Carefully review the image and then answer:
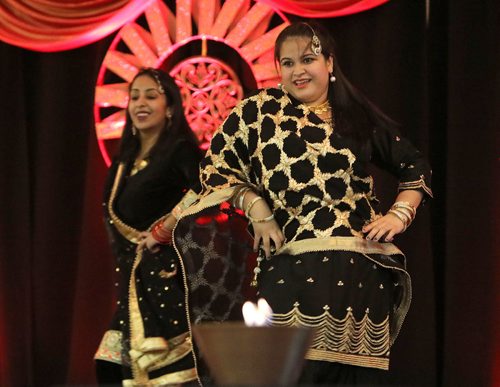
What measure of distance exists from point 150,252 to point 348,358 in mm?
1077

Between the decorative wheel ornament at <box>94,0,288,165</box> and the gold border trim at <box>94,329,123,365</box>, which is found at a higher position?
the decorative wheel ornament at <box>94,0,288,165</box>

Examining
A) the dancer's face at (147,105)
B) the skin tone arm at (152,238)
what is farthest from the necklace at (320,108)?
the dancer's face at (147,105)

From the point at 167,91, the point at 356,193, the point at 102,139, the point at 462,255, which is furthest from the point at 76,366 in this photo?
the point at 356,193

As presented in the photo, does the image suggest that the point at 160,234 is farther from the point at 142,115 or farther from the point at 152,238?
the point at 142,115

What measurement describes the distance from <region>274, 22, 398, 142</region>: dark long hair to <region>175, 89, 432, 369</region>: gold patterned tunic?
1.3 inches

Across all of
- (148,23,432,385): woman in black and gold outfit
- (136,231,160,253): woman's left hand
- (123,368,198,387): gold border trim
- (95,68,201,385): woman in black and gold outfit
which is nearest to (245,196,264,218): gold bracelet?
(148,23,432,385): woman in black and gold outfit

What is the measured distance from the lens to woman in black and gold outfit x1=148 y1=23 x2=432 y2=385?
2615 millimetres

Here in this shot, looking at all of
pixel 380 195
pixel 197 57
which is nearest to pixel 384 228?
pixel 380 195

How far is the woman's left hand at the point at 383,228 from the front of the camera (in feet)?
8.61

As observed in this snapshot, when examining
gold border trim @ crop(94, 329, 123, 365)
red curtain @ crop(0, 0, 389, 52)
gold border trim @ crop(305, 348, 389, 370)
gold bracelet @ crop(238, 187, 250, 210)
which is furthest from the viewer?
red curtain @ crop(0, 0, 389, 52)

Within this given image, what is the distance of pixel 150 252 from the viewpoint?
3463mm

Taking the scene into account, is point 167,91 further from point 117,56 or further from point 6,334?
point 6,334

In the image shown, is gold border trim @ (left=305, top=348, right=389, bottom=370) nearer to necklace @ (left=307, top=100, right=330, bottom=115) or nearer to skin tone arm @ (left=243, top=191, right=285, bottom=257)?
skin tone arm @ (left=243, top=191, right=285, bottom=257)

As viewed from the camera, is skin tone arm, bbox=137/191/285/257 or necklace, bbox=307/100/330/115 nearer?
skin tone arm, bbox=137/191/285/257
